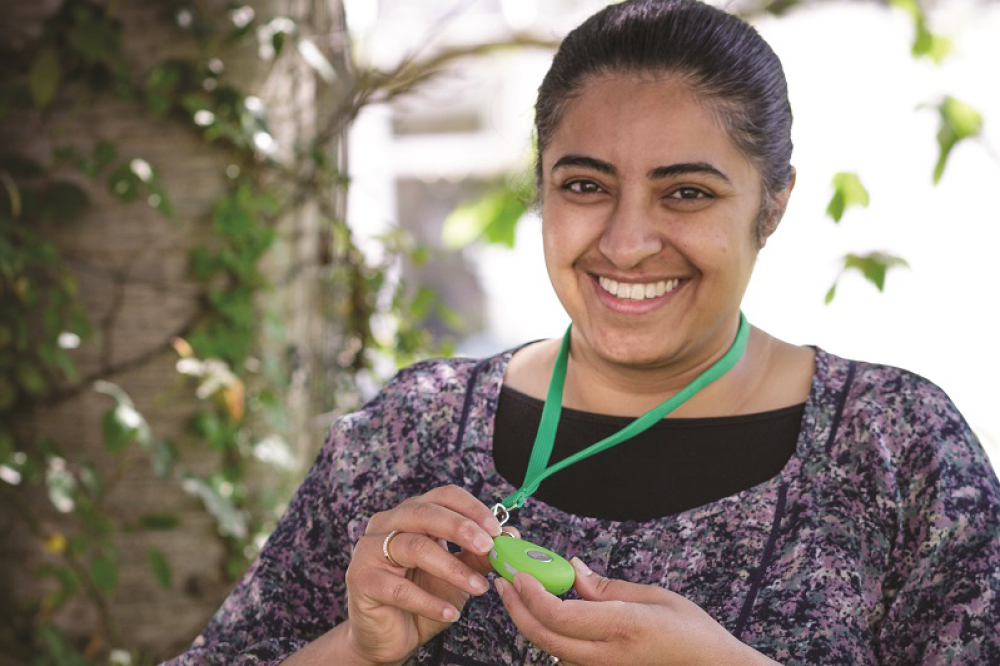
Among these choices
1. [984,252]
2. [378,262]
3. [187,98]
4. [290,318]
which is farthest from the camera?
[984,252]

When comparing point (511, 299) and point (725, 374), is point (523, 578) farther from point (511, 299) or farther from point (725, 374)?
point (511, 299)

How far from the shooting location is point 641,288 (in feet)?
5.90

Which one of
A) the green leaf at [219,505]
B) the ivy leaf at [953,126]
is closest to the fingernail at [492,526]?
the green leaf at [219,505]

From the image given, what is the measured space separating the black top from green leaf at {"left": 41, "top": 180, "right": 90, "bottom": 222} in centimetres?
160

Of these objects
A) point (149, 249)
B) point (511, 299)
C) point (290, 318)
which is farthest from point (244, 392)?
point (511, 299)

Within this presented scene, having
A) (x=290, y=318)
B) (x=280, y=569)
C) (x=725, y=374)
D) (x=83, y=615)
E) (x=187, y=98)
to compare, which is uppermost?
(x=187, y=98)

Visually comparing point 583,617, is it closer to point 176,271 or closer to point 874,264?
point 874,264

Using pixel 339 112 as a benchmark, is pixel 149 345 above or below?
below

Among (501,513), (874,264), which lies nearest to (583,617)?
(501,513)

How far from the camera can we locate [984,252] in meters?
4.30

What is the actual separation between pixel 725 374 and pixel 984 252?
2.88 m

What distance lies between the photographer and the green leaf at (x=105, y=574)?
2.75m

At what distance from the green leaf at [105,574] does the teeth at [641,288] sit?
171 centimetres

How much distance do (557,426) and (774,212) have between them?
564 mm
